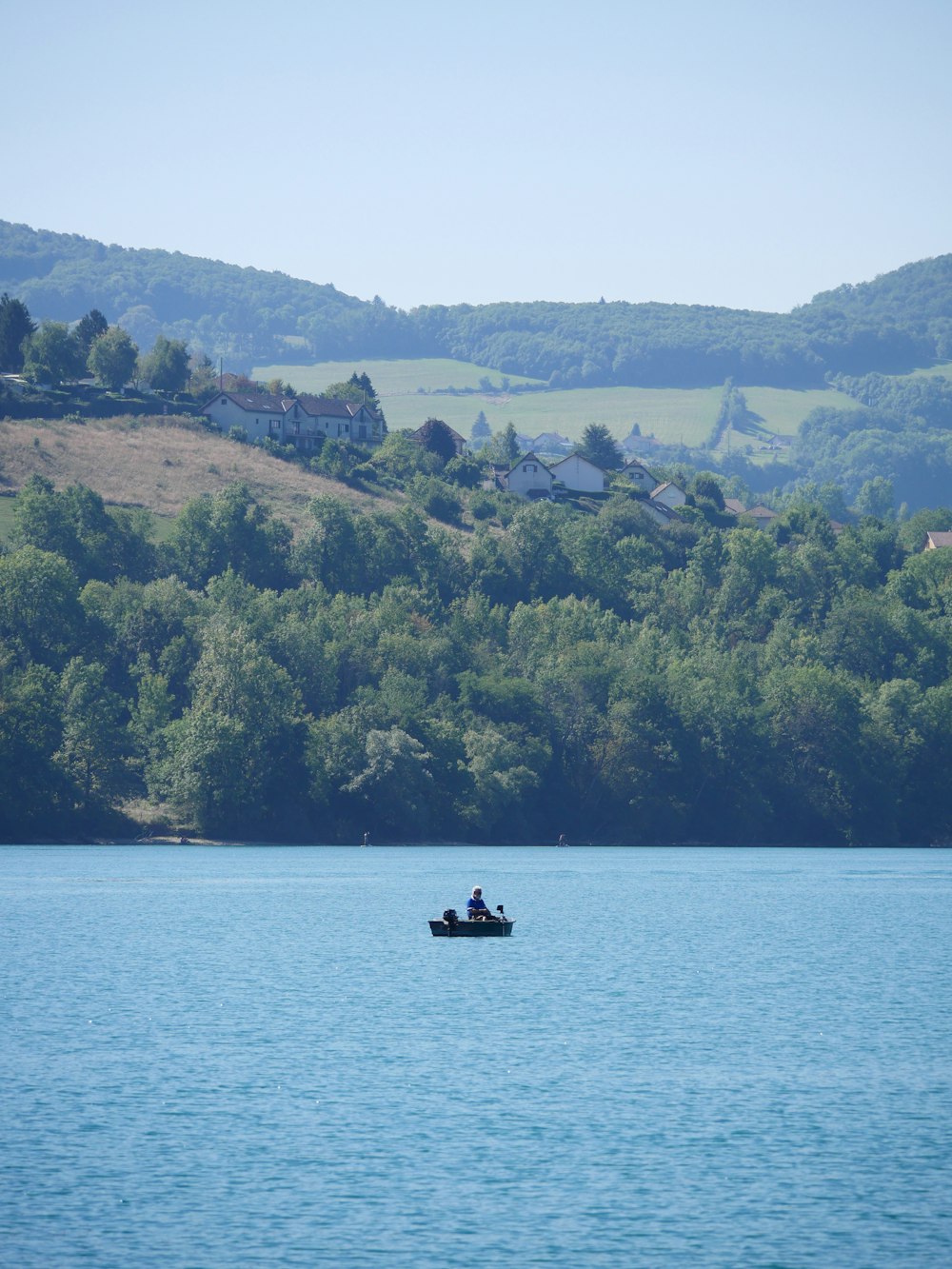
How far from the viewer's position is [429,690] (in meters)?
151

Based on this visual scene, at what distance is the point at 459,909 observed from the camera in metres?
82.4

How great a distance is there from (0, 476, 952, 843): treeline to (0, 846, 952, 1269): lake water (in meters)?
46.1

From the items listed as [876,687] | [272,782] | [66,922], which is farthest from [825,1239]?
[876,687]

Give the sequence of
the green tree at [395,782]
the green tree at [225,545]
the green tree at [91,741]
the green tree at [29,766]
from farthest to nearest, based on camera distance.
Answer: the green tree at [225,545]
the green tree at [395,782]
the green tree at [91,741]
the green tree at [29,766]

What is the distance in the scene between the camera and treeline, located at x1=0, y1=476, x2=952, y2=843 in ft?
421

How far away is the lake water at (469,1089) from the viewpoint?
29.4m

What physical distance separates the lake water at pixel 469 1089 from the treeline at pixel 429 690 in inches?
1817

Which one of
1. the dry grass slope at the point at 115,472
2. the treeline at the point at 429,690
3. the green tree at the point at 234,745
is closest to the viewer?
the green tree at the point at 234,745

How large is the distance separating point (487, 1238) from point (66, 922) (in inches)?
1946

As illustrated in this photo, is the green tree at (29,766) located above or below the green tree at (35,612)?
below

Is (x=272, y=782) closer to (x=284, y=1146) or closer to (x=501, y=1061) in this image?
(x=501, y=1061)

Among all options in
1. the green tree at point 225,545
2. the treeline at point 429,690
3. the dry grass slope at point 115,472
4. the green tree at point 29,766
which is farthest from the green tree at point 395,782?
the dry grass slope at point 115,472

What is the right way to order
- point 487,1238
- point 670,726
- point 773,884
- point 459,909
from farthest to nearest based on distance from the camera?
point 670,726
point 773,884
point 459,909
point 487,1238

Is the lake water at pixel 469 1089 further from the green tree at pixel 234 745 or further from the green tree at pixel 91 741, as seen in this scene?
the green tree at pixel 234 745
